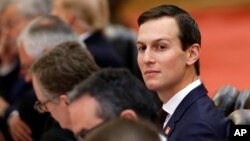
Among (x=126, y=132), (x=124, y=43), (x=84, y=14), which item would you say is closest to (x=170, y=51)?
(x=126, y=132)

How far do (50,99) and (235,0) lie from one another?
41.8 ft

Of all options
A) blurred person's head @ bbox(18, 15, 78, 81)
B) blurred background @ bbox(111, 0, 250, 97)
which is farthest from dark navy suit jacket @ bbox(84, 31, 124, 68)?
blurred background @ bbox(111, 0, 250, 97)

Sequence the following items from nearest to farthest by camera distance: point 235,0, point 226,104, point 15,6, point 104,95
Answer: point 104,95 < point 226,104 < point 15,6 < point 235,0

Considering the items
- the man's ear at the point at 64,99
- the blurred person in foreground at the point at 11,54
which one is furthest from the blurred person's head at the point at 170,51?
the blurred person in foreground at the point at 11,54

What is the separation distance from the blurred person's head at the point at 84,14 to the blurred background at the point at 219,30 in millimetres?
3289

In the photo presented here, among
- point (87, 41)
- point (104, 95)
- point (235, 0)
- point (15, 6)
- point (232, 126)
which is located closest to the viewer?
point (104, 95)

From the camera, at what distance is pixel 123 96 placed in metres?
3.61

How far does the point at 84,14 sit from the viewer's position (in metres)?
5.94

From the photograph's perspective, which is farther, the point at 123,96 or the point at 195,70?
the point at 195,70

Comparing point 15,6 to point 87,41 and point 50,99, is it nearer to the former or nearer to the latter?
point 87,41

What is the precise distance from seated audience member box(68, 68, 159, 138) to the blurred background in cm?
557

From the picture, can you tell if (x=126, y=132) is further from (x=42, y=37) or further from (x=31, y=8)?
(x=31, y=8)

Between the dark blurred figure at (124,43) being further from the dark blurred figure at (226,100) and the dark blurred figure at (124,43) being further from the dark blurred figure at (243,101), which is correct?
the dark blurred figure at (243,101)

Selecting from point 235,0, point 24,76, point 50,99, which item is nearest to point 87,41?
point 24,76
